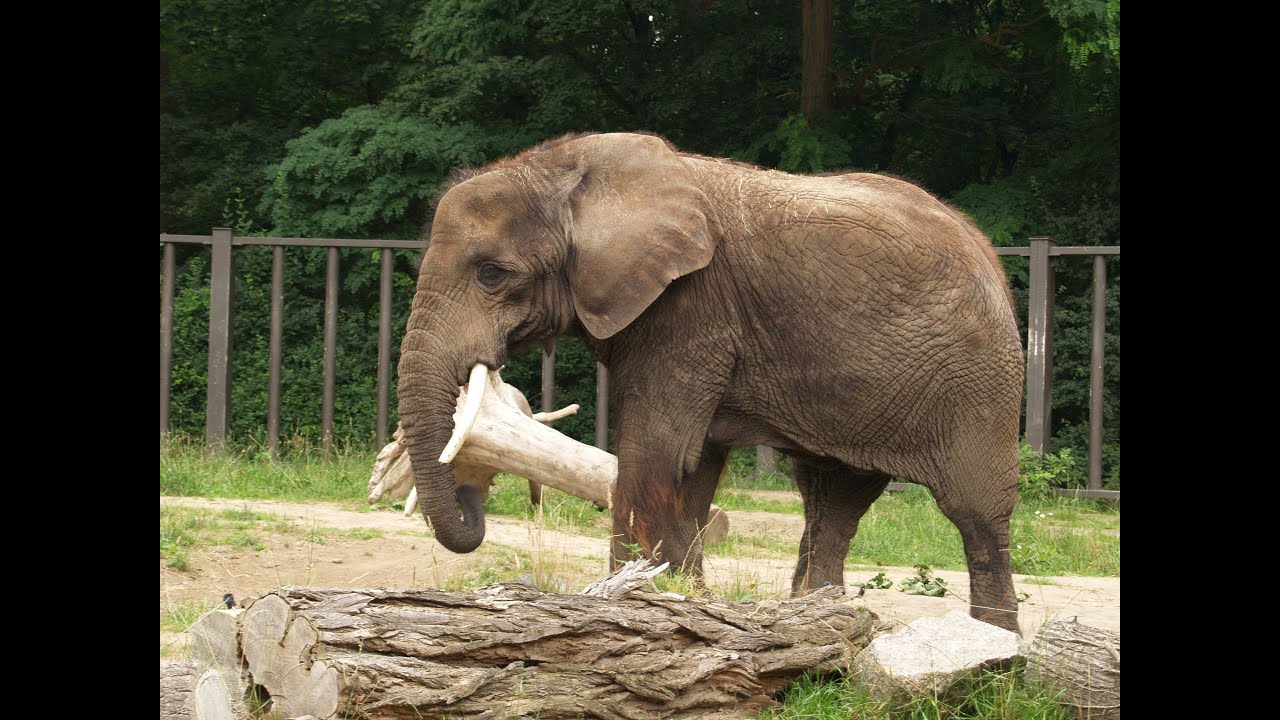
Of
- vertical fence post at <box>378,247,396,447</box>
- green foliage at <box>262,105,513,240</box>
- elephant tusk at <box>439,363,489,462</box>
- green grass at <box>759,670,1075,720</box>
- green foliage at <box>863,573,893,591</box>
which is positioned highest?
green foliage at <box>262,105,513,240</box>

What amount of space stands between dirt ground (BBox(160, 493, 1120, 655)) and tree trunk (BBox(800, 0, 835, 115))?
770cm

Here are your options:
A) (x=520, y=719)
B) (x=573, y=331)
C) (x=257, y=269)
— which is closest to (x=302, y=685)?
(x=520, y=719)

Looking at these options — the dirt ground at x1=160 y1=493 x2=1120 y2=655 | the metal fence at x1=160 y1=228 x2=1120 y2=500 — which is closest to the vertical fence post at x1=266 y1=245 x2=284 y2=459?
the metal fence at x1=160 y1=228 x2=1120 y2=500

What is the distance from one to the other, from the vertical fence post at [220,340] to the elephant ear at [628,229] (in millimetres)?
7032

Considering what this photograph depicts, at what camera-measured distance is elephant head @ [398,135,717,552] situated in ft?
19.2

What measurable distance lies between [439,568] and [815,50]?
9.57 metres

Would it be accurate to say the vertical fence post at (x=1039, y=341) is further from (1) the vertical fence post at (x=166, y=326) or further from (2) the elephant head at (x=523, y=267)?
(1) the vertical fence post at (x=166, y=326)

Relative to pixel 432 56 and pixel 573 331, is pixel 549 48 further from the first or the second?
pixel 573 331

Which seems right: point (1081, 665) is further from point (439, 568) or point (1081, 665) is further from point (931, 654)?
point (439, 568)

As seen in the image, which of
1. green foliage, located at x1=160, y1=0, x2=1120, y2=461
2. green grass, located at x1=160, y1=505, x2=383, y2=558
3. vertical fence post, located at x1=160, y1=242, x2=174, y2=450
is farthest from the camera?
green foliage, located at x1=160, y1=0, x2=1120, y2=461

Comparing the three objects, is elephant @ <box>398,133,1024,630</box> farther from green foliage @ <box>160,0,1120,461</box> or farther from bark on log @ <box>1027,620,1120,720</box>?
green foliage @ <box>160,0,1120,461</box>

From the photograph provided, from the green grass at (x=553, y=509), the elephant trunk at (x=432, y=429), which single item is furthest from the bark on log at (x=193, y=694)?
the green grass at (x=553, y=509)

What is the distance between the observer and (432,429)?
230 inches

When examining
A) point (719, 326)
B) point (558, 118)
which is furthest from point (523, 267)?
point (558, 118)
